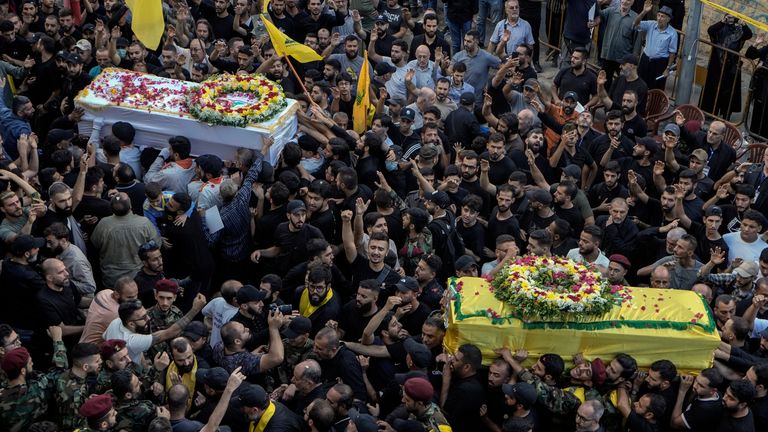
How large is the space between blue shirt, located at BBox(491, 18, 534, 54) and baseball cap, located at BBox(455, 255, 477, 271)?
658cm

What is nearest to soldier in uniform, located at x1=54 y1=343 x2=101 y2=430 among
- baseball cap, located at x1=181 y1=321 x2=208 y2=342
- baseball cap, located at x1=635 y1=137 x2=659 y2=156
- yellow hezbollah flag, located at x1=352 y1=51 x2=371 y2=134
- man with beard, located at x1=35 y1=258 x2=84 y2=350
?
baseball cap, located at x1=181 y1=321 x2=208 y2=342

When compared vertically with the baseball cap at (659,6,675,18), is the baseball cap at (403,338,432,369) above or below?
below

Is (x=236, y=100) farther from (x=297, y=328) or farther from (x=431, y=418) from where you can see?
(x=431, y=418)

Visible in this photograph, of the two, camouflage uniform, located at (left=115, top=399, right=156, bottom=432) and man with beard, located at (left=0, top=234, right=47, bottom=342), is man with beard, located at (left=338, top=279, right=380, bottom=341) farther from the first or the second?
man with beard, located at (left=0, top=234, right=47, bottom=342)

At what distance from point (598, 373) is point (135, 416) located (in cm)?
359

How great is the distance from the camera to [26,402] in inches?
283

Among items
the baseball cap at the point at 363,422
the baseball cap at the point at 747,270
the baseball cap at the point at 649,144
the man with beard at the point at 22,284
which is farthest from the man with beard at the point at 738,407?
the man with beard at the point at 22,284

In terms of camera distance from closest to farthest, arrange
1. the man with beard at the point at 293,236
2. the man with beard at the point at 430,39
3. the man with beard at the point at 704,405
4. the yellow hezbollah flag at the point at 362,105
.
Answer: the man with beard at the point at 704,405
the man with beard at the point at 293,236
the yellow hezbollah flag at the point at 362,105
the man with beard at the point at 430,39

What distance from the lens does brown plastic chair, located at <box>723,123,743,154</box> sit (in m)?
12.6

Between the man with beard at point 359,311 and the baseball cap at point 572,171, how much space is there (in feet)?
10.3

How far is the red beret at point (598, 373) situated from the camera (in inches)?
309

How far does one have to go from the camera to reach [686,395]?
8.01m

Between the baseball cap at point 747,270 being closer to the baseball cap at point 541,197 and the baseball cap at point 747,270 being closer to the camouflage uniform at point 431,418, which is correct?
the baseball cap at point 541,197

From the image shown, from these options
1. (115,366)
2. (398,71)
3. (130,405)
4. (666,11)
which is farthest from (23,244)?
(666,11)
